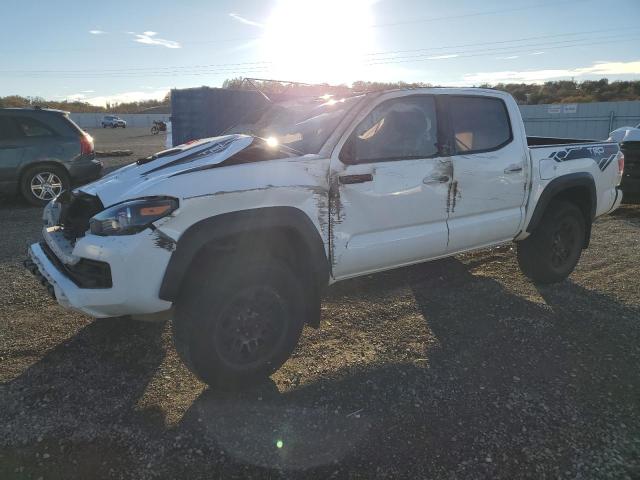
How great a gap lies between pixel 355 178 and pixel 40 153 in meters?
7.52

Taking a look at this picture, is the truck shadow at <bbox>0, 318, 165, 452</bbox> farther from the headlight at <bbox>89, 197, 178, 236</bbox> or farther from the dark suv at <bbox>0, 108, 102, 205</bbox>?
the dark suv at <bbox>0, 108, 102, 205</bbox>

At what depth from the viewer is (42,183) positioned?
28.6 feet

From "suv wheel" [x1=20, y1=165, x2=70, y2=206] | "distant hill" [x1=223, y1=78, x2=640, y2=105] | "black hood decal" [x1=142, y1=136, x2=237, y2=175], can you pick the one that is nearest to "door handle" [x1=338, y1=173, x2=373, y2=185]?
"black hood decal" [x1=142, y1=136, x2=237, y2=175]

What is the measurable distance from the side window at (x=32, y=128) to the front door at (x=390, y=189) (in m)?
7.51

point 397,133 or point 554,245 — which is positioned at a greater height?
point 397,133

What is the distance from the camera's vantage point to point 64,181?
8836 mm

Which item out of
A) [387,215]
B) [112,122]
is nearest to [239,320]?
[387,215]

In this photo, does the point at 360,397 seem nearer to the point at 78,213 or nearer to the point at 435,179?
the point at 435,179

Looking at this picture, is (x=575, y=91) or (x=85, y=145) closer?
(x=85, y=145)

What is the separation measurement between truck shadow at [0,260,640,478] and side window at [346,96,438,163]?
1444 millimetres

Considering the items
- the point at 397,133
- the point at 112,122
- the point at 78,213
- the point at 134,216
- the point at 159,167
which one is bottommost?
the point at 112,122

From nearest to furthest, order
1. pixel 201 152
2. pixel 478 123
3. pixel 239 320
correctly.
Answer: pixel 239 320, pixel 201 152, pixel 478 123

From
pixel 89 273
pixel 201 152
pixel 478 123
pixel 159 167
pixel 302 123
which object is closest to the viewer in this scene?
pixel 89 273

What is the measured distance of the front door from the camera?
→ 3.25 m
